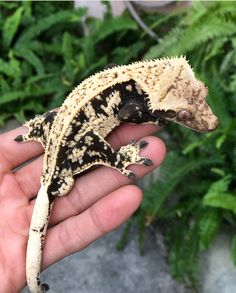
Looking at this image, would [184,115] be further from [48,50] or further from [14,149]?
[48,50]

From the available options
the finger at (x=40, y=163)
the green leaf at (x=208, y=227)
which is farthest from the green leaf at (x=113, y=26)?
the green leaf at (x=208, y=227)

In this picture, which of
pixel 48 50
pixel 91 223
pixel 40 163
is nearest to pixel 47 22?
pixel 48 50

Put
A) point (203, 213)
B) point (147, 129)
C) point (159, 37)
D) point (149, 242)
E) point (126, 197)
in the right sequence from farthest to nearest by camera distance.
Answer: point (159, 37) < point (149, 242) < point (203, 213) < point (147, 129) < point (126, 197)

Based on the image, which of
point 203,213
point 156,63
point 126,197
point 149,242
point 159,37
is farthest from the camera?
point 159,37

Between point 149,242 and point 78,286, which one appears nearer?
point 78,286

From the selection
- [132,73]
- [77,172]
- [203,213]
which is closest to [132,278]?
[203,213]

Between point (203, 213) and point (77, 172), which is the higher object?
point (77, 172)

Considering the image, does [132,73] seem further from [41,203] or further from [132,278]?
[132,278]
